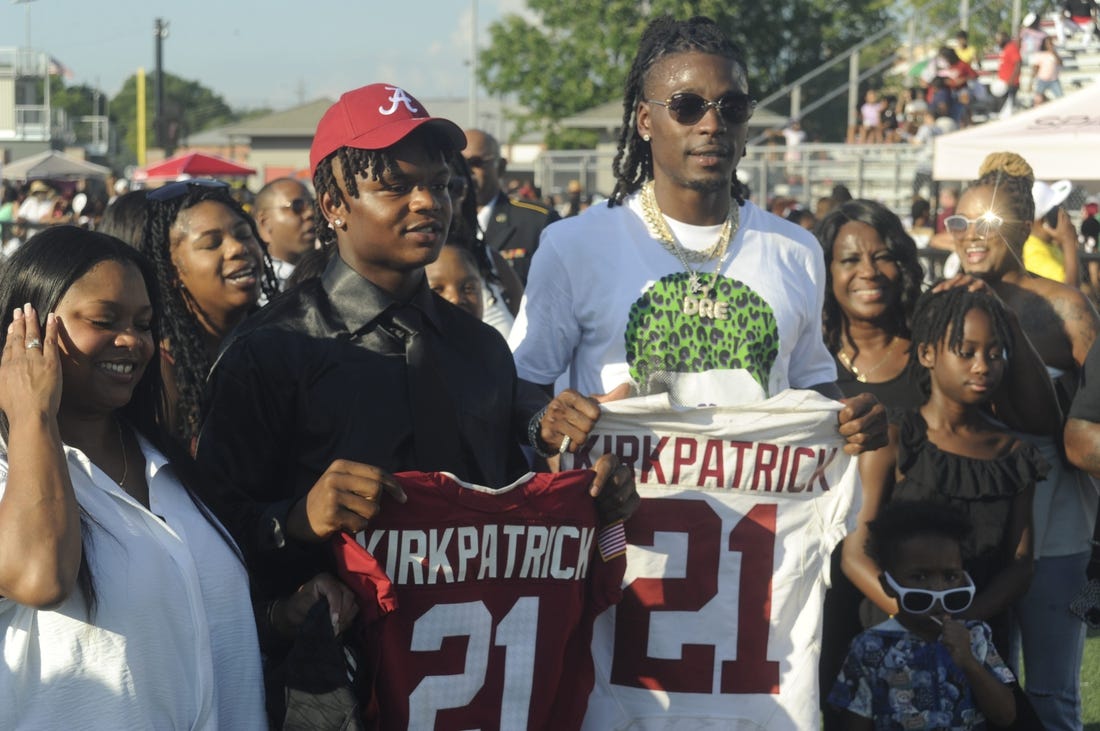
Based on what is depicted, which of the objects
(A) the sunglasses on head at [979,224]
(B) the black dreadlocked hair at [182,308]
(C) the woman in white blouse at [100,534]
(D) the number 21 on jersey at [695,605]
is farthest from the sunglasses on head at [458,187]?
(C) the woman in white blouse at [100,534]

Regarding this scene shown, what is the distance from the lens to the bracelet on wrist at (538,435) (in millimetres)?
3475

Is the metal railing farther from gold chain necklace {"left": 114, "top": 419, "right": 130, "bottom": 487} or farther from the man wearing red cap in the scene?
gold chain necklace {"left": 114, "top": 419, "right": 130, "bottom": 487}

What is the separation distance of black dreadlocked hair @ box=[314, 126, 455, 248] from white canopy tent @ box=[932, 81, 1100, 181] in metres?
8.25

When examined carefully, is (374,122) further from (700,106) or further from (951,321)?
(951,321)

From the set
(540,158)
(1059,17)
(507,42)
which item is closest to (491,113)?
(507,42)

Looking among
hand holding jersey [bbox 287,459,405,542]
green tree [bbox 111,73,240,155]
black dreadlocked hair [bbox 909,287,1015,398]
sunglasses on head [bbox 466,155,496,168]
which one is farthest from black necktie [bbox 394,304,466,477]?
green tree [bbox 111,73,240,155]

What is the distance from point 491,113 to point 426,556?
8406 centimetres

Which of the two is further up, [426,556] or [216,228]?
[216,228]

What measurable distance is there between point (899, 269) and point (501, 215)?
405cm

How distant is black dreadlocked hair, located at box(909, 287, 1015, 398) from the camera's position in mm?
5043

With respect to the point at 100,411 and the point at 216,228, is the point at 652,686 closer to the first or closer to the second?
the point at 100,411

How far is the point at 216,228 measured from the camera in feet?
16.6

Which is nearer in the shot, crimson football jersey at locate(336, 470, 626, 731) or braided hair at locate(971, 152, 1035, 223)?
crimson football jersey at locate(336, 470, 626, 731)

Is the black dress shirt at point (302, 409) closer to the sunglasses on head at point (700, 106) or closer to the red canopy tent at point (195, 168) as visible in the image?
the sunglasses on head at point (700, 106)
